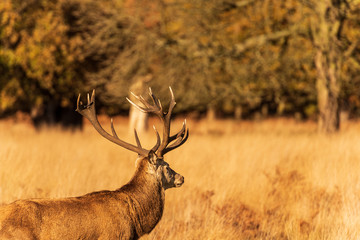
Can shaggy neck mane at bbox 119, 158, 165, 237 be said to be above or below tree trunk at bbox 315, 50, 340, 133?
below

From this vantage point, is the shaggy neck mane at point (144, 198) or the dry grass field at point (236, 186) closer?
the shaggy neck mane at point (144, 198)

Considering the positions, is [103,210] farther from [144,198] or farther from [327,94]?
[327,94]

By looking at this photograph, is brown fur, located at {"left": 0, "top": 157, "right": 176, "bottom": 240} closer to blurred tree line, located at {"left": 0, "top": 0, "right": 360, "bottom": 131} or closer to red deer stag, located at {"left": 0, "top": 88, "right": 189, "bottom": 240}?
red deer stag, located at {"left": 0, "top": 88, "right": 189, "bottom": 240}

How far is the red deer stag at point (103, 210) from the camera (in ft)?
12.9

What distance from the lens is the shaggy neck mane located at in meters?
4.64

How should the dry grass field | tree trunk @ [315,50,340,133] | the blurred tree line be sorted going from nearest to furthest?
the dry grass field
tree trunk @ [315,50,340,133]
the blurred tree line

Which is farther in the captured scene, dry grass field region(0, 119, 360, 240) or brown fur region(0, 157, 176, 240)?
dry grass field region(0, 119, 360, 240)

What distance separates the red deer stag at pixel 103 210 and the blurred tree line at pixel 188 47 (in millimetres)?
8883

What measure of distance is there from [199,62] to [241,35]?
4.43 metres

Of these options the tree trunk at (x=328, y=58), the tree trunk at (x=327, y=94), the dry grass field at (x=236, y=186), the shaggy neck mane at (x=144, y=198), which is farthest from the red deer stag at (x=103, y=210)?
the tree trunk at (x=327, y=94)

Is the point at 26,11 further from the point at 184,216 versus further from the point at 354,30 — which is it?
the point at 184,216

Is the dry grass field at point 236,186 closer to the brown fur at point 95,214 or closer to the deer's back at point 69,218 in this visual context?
the brown fur at point 95,214

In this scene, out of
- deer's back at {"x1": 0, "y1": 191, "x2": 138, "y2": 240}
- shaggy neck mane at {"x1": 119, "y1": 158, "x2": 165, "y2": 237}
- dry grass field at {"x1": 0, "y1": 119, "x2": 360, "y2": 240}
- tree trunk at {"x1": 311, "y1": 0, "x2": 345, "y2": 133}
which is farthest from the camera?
tree trunk at {"x1": 311, "y1": 0, "x2": 345, "y2": 133}

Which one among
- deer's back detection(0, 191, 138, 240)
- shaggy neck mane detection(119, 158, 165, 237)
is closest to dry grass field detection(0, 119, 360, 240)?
shaggy neck mane detection(119, 158, 165, 237)
